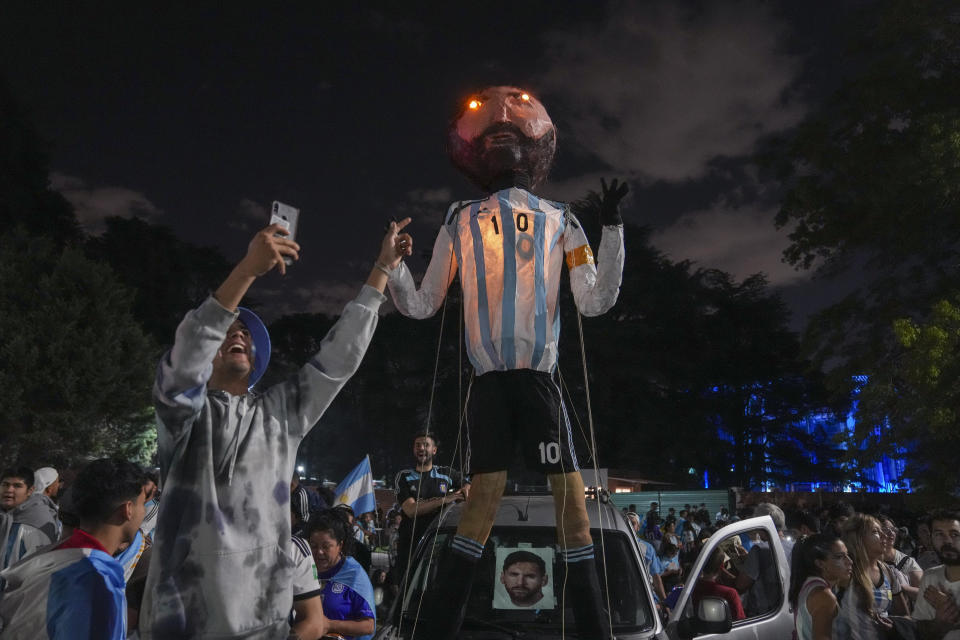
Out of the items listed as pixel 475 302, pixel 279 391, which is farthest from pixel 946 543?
pixel 279 391

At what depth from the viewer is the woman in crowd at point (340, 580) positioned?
466 centimetres

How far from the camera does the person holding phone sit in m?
1.99

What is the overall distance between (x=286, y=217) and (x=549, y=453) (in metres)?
1.65

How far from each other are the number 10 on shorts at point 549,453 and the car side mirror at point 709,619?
44.2 inches

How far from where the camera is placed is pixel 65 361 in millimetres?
22578

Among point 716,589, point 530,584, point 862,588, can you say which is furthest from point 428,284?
point 716,589

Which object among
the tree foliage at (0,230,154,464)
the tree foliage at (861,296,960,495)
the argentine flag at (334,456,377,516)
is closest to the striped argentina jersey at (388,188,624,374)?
the argentine flag at (334,456,377,516)

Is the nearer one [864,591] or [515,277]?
[515,277]

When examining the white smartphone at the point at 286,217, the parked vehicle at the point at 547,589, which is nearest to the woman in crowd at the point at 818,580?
the parked vehicle at the point at 547,589

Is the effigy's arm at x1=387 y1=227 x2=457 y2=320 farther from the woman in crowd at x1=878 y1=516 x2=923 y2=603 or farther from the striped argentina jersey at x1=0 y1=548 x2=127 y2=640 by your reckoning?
the woman in crowd at x1=878 y1=516 x2=923 y2=603

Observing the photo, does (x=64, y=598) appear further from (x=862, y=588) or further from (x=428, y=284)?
(x=862, y=588)

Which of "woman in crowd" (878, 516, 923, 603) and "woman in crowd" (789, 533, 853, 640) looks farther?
"woman in crowd" (878, 516, 923, 603)

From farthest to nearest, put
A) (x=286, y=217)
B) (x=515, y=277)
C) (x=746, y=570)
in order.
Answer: (x=746, y=570) < (x=515, y=277) < (x=286, y=217)

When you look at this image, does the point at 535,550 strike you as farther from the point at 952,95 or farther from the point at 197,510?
the point at 952,95
